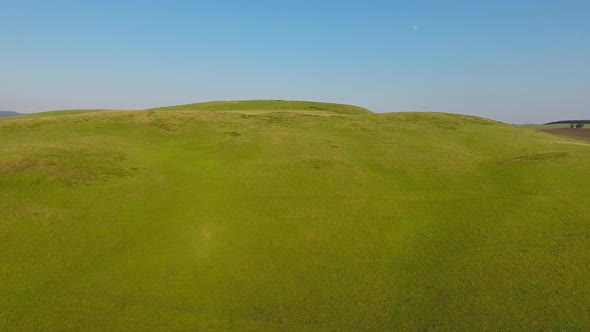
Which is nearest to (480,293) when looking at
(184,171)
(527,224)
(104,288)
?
(527,224)

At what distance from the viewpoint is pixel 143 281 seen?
17.1 meters

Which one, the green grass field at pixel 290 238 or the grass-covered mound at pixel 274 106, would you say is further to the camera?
the grass-covered mound at pixel 274 106

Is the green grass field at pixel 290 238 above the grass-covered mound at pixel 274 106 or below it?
below

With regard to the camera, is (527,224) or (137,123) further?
(137,123)

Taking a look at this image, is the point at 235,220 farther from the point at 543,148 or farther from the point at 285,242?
the point at 543,148

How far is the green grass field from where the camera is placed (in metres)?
15.6

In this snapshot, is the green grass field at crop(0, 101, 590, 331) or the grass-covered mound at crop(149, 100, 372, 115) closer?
the green grass field at crop(0, 101, 590, 331)

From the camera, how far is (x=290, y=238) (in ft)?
68.3

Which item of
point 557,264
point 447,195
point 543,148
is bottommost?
point 557,264

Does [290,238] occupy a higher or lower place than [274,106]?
lower

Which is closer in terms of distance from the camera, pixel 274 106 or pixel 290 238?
pixel 290 238

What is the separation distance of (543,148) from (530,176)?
1120cm

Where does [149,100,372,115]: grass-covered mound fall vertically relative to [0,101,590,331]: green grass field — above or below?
above

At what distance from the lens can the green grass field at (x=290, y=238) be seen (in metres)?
15.6
